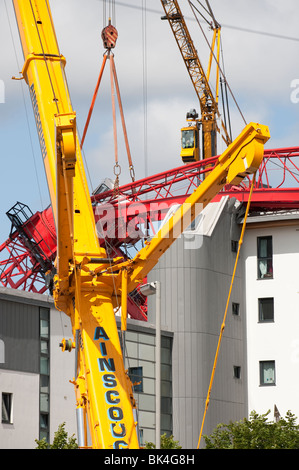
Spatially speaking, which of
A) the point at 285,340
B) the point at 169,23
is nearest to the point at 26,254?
the point at 285,340

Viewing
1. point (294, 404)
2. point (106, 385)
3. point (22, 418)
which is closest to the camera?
point (106, 385)

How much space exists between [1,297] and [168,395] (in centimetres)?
1574

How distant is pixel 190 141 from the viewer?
10362 centimetres

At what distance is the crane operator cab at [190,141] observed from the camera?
4048 inches

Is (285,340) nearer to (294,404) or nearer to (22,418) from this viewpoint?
(294,404)

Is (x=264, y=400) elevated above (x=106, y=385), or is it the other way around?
(x=264, y=400)

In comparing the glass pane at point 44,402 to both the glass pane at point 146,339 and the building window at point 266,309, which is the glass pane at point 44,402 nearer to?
the glass pane at point 146,339

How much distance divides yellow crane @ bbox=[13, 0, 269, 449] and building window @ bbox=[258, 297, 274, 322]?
39567mm

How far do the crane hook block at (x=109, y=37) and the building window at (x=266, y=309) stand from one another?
20032mm

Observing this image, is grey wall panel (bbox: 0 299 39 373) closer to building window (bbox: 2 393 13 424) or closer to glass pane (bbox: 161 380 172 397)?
building window (bbox: 2 393 13 424)

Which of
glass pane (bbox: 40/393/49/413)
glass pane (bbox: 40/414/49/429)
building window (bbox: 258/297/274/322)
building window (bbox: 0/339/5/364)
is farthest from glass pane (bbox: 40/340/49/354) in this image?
building window (bbox: 258/297/274/322)

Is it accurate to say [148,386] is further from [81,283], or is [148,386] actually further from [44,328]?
→ [81,283]

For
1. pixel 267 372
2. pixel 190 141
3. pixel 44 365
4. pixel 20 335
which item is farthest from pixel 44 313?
pixel 190 141
